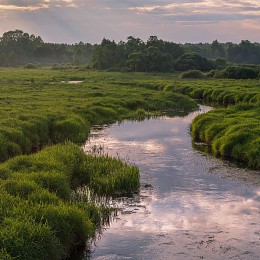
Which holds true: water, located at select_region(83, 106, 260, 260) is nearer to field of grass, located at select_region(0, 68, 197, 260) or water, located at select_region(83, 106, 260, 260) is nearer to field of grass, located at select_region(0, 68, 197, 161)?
field of grass, located at select_region(0, 68, 197, 260)

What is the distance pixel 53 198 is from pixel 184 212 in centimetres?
565

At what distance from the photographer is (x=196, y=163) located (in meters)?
26.7

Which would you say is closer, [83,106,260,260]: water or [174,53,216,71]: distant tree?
[83,106,260,260]: water

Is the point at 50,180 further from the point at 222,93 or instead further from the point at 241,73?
the point at 241,73

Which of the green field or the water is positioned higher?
the green field

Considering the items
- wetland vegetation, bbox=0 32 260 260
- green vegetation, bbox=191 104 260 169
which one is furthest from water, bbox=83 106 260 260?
green vegetation, bbox=191 104 260 169

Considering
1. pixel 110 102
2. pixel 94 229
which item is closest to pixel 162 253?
pixel 94 229

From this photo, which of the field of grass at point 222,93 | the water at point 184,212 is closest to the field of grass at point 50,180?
the water at point 184,212

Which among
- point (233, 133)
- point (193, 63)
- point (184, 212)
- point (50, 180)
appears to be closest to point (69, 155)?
point (50, 180)

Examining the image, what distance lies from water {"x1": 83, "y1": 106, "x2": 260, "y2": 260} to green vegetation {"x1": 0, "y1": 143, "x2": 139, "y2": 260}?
0.98 metres

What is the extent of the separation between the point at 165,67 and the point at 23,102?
261ft

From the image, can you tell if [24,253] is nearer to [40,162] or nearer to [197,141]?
[40,162]

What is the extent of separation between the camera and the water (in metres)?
15.2

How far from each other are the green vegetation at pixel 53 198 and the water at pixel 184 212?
98cm
